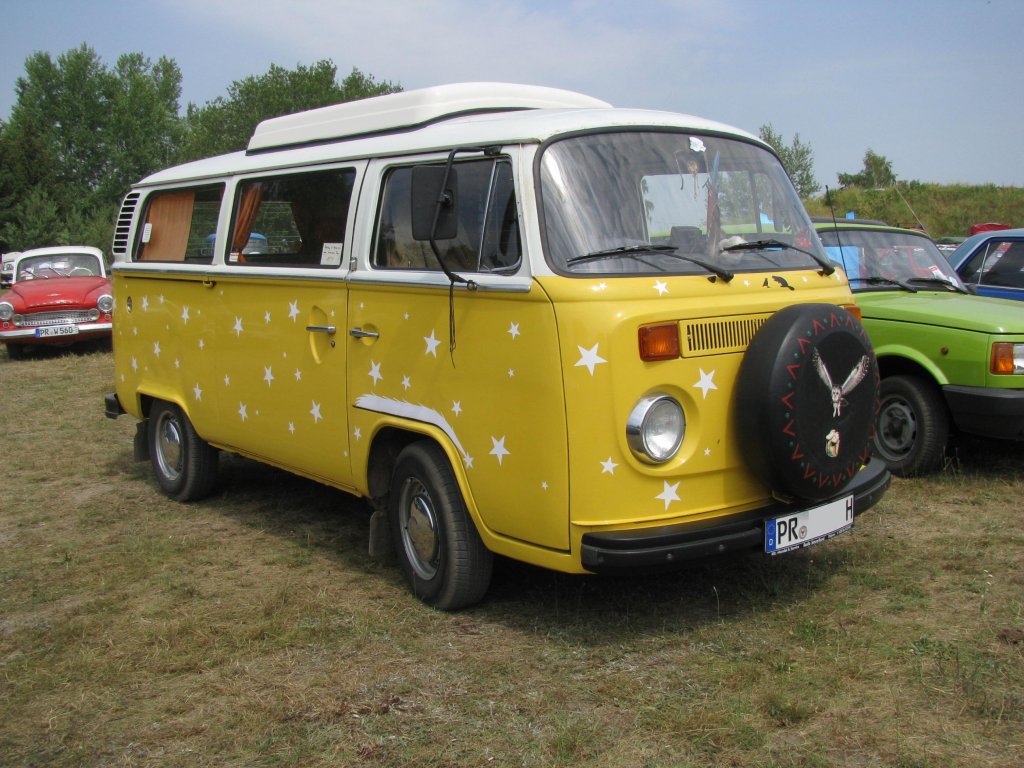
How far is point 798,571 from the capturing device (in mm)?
5102

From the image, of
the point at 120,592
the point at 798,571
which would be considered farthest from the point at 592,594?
the point at 120,592

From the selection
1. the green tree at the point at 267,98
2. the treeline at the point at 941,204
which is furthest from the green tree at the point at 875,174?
the green tree at the point at 267,98

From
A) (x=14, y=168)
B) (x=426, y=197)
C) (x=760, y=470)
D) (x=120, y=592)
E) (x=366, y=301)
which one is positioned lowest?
(x=120, y=592)

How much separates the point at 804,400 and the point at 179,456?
4682mm

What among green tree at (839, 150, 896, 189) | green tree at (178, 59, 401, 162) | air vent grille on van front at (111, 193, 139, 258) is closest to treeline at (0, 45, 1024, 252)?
green tree at (178, 59, 401, 162)

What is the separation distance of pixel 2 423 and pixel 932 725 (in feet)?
31.3

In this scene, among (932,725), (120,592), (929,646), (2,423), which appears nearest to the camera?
(932,725)

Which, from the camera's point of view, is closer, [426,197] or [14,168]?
[426,197]

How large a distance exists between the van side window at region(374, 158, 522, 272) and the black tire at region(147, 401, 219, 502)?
2794 millimetres

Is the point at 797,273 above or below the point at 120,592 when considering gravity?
above

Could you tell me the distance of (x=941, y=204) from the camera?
160 ft

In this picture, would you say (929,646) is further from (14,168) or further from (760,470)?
(14,168)

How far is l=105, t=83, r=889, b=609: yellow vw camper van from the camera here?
4.03 meters

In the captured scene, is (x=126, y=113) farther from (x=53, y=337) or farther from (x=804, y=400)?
(x=804, y=400)
